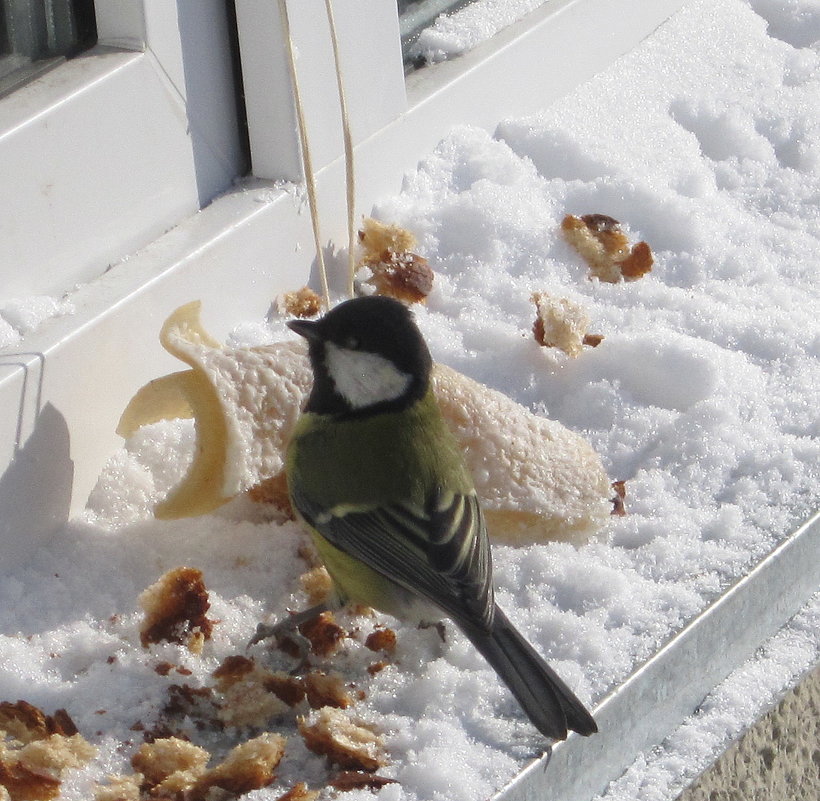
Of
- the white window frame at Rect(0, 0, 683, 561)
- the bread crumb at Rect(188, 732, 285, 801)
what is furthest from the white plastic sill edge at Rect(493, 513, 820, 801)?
the white window frame at Rect(0, 0, 683, 561)

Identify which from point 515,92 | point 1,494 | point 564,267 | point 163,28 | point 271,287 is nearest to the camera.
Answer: point 1,494

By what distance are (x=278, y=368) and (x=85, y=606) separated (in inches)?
15.5

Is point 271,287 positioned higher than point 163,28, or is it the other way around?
point 163,28

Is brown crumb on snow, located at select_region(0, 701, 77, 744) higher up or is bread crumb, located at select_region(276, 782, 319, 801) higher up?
brown crumb on snow, located at select_region(0, 701, 77, 744)

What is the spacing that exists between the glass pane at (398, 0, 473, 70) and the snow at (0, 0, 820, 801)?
7.0 inches

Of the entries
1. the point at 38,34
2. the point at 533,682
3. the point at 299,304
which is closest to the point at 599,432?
the point at 299,304

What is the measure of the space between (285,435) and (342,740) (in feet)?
1.63

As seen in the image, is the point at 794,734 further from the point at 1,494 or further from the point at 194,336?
the point at 1,494

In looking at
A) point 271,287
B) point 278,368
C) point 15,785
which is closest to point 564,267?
point 271,287

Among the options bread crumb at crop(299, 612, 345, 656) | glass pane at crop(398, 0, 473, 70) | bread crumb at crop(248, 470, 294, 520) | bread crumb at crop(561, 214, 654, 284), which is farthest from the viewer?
glass pane at crop(398, 0, 473, 70)

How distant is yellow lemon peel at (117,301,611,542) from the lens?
1.69 meters

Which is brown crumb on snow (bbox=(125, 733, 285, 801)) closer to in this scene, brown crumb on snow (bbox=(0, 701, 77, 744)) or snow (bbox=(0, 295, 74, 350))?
brown crumb on snow (bbox=(0, 701, 77, 744))

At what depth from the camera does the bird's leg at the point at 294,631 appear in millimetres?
1606

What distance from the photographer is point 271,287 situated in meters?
2.06
